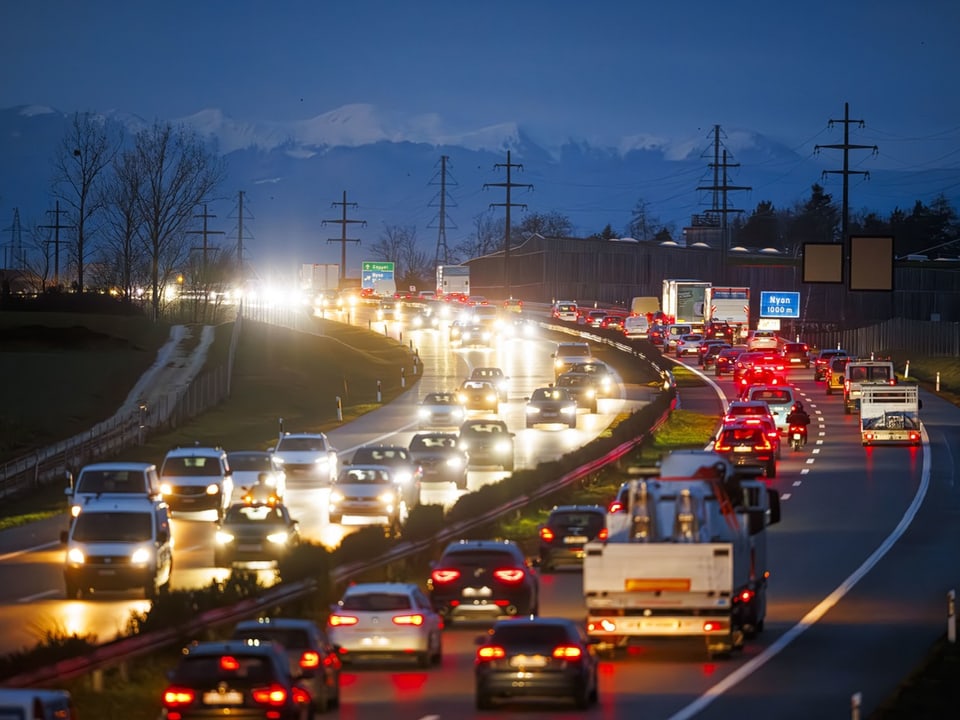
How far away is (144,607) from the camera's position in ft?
102

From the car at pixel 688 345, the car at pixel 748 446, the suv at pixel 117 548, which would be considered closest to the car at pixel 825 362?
the car at pixel 688 345

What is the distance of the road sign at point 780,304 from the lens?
426ft

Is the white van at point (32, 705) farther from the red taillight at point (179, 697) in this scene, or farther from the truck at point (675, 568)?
the truck at point (675, 568)

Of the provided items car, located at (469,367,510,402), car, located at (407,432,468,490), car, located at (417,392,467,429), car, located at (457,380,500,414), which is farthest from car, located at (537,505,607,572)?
car, located at (469,367,510,402)

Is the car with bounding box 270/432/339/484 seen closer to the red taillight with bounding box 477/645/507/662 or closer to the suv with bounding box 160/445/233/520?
the suv with bounding box 160/445/233/520

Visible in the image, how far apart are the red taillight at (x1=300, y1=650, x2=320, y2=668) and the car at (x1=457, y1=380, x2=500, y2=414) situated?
56001mm

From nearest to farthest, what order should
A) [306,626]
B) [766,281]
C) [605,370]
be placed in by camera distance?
1. [306,626]
2. [605,370]
3. [766,281]

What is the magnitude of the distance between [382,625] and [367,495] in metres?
18.2

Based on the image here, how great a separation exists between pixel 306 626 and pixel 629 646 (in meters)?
8.01

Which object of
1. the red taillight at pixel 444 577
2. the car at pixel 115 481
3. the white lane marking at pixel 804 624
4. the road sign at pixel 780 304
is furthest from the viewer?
the road sign at pixel 780 304

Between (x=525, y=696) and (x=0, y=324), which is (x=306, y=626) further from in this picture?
(x=0, y=324)

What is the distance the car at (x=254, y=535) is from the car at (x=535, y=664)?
46.3ft

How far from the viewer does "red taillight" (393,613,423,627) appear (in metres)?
24.3

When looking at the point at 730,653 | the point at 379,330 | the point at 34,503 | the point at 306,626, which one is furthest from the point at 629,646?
the point at 379,330
